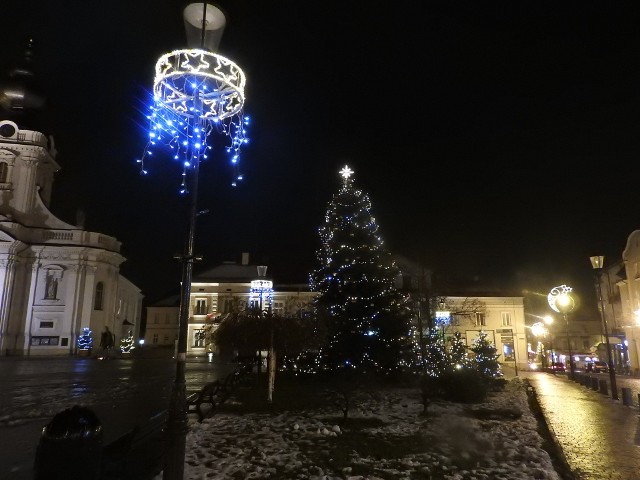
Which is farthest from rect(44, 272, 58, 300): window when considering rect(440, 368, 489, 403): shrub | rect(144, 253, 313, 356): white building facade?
rect(440, 368, 489, 403): shrub

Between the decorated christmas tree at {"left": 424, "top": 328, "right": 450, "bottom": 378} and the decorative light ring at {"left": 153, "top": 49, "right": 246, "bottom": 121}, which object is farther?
the decorated christmas tree at {"left": 424, "top": 328, "right": 450, "bottom": 378}

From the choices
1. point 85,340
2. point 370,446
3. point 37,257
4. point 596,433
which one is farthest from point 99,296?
point 596,433

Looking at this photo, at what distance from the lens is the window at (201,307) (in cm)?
5597

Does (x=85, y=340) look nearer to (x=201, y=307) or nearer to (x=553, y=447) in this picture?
(x=201, y=307)

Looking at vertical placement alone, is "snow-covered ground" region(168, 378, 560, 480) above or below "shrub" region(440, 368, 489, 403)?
below

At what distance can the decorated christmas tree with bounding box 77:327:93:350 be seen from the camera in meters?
48.0

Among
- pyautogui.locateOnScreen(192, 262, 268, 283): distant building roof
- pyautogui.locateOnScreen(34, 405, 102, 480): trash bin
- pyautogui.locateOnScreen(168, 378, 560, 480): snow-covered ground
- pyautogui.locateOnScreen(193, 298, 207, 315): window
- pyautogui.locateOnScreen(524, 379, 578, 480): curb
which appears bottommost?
pyautogui.locateOnScreen(524, 379, 578, 480): curb

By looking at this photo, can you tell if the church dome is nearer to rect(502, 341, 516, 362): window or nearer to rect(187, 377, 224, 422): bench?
rect(187, 377, 224, 422): bench

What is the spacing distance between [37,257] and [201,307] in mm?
17944

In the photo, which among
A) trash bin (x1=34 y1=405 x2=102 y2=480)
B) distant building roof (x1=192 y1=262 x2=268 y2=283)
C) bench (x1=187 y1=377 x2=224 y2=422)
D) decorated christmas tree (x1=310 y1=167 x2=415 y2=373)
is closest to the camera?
trash bin (x1=34 y1=405 x2=102 y2=480)

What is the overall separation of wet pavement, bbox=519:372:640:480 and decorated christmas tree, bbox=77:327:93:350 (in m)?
42.8

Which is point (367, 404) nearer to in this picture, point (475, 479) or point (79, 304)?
point (475, 479)

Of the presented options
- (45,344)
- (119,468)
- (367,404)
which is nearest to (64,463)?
(119,468)

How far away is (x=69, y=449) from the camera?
477 centimetres
